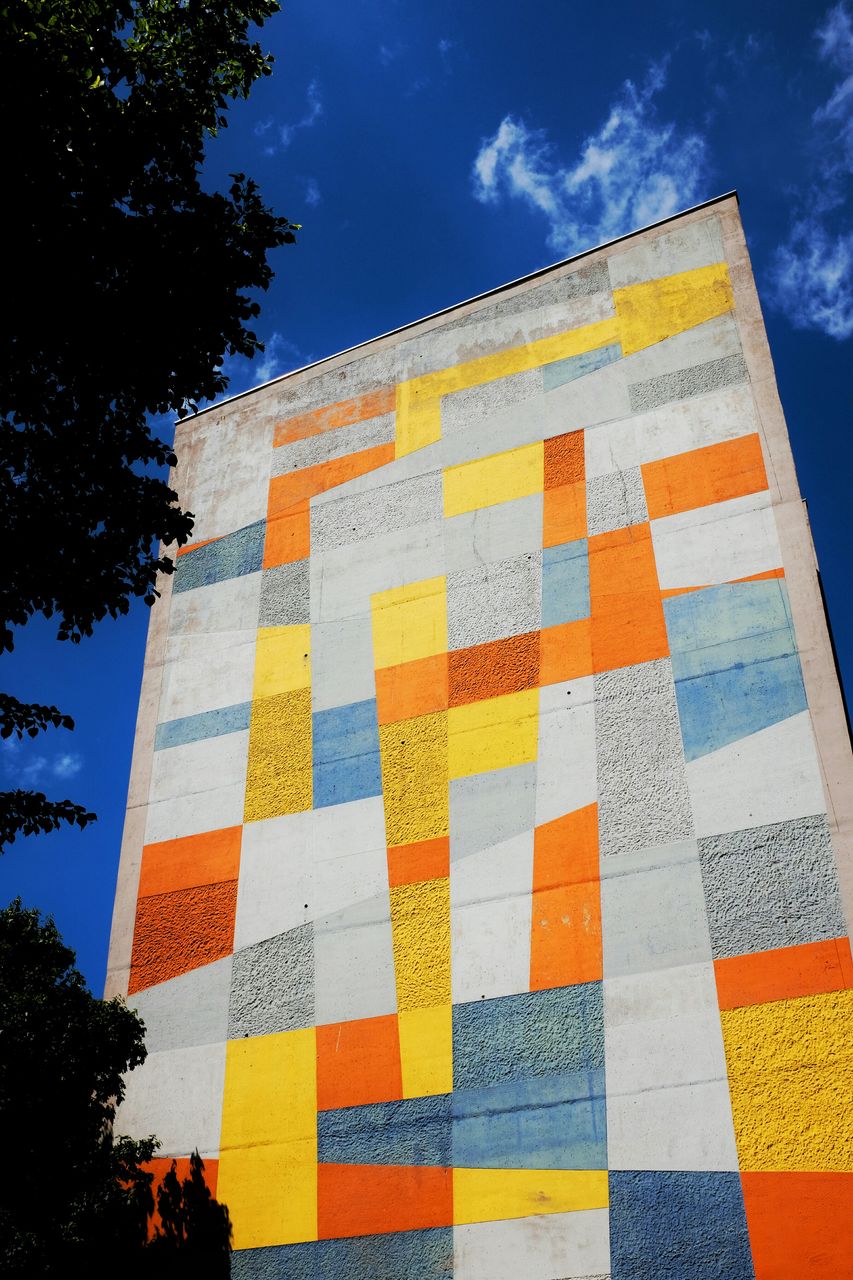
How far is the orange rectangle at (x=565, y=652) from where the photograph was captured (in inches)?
524

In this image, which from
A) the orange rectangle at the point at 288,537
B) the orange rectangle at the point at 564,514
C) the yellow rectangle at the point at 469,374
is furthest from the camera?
the orange rectangle at the point at 288,537

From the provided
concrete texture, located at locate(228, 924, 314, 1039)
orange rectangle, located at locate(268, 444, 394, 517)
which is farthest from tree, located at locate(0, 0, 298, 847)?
orange rectangle, located at locate(268, 444, 394, 517)

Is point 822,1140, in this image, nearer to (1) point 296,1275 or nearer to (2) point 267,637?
(1) point 296,1275

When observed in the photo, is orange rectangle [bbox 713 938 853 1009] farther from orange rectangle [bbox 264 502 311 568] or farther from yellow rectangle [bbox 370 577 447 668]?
orange rectangle [bbox 264 502 311 568]

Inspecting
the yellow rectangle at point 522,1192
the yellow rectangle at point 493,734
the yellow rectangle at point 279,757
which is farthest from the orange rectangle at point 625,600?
the yellow rectangle at point 522,1192

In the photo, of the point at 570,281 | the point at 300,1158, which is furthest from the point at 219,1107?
the point at 570,281

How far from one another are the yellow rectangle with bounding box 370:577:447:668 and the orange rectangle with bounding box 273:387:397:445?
11.4 ft

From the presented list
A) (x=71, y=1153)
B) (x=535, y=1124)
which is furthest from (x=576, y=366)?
(x=71, y=1153)

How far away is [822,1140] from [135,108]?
11.7m

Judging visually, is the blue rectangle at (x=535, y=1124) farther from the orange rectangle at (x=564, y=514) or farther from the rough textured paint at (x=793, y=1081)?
the orange rectangle at (x=564, y=514)

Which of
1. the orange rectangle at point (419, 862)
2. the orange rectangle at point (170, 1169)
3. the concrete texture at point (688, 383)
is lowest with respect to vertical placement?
the orange rectangle at point (170, 1169)

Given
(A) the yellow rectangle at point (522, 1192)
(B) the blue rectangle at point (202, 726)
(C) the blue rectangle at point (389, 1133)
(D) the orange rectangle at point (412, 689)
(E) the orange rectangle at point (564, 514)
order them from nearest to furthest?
(A) the yellow rectangle at point (522, 1192) < (C) the blue rectangle at point (389, 1133) < (D) the orange rectangle at point (412, 689) < (E) the orange rectangle at point (564, 514) < (B) the blue rectangle at point (202, 726)

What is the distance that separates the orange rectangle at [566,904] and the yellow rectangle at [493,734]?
105 centimetres

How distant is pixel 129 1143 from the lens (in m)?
11.4
